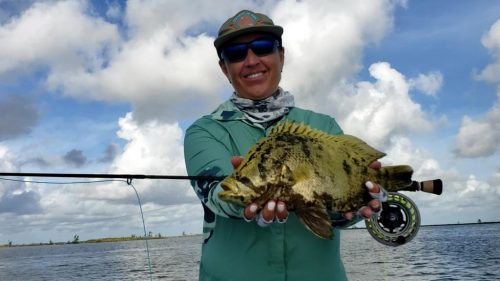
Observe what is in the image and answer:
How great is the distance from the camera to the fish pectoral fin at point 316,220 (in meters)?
3.67

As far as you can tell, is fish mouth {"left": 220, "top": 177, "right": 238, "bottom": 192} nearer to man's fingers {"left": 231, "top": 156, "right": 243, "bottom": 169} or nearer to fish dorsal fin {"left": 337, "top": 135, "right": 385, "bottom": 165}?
man's fingers {"left": 231, "top": 156, "right": 243, "bottom": 169}

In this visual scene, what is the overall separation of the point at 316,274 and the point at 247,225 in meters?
0.70

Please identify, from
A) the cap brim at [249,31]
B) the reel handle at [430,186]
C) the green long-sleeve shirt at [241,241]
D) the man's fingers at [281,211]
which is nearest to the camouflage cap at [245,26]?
the cap brim at [249,31]

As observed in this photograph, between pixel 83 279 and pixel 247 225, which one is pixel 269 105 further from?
pixel 83 279

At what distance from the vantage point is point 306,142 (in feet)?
13.2

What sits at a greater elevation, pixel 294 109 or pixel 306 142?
pixel 294 109

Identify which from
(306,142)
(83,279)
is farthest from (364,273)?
(306,142)

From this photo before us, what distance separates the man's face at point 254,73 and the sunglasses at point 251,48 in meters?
0.03

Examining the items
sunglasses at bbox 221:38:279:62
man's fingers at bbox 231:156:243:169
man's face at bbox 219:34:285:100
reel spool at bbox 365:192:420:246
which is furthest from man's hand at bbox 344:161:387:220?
reel spool at bbox 365:192:420:246

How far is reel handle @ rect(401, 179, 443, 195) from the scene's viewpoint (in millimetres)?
4633

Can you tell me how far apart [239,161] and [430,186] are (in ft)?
6.84

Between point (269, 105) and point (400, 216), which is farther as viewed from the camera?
point (400, 216)

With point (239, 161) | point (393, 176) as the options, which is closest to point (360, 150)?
point (393, 176)

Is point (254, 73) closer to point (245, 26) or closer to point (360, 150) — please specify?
point (245, 26)
